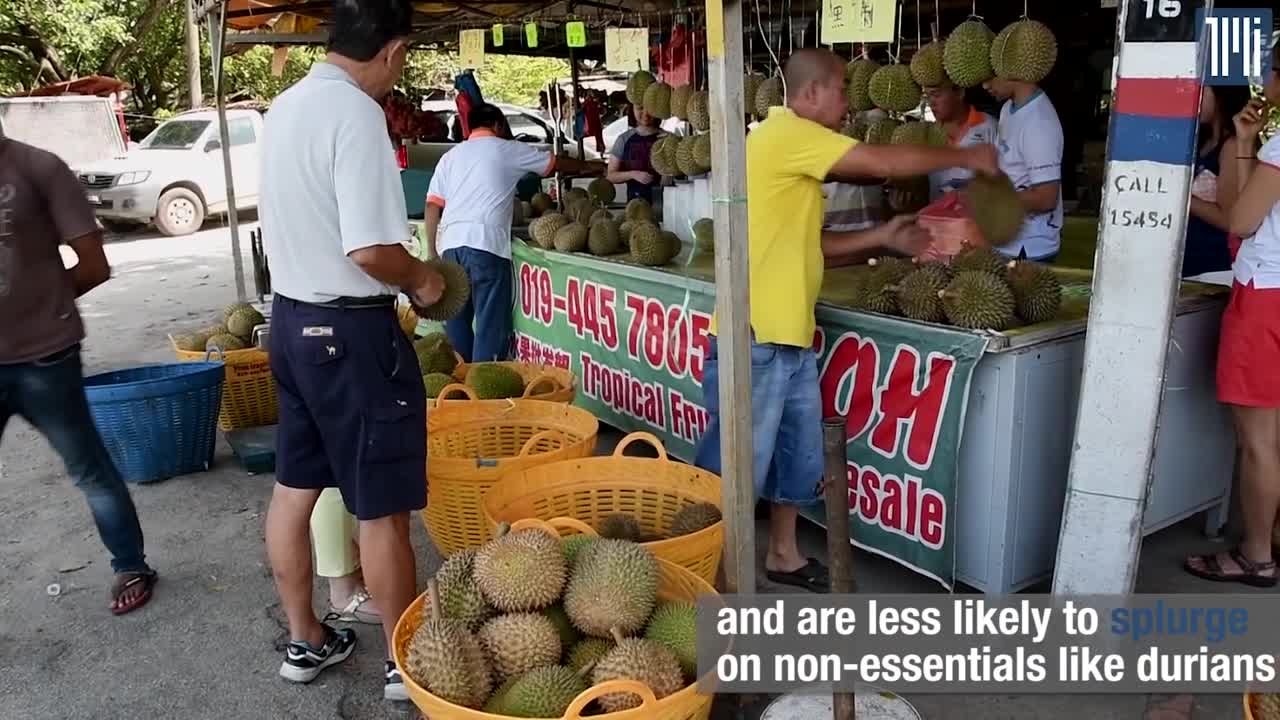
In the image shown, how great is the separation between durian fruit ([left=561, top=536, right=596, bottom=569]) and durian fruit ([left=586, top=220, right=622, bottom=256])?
2475mm

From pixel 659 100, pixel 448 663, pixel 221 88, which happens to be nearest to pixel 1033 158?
pixel 659 100

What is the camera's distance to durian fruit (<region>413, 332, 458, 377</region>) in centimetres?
437

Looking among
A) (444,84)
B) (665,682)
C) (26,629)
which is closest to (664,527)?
(665,682)

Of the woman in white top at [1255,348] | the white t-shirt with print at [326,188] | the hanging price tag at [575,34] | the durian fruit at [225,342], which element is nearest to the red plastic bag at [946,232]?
the woman in white top at [1255,348]

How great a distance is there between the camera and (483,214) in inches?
186

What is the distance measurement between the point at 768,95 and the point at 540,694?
3.11 meters

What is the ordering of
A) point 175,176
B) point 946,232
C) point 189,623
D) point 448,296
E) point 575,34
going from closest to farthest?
point 448,296, point 189,623, point 946,232, point 575,34, point 175,176

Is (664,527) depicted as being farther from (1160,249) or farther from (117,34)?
(117,34)

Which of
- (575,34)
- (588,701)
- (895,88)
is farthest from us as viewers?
(575,34)

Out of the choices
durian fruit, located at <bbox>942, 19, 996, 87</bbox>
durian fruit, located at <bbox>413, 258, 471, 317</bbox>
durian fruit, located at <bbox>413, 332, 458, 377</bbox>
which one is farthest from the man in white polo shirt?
durian fruit, located at <bbox>942, 19, 996, 87</bbox>

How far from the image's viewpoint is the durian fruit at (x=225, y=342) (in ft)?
15.7

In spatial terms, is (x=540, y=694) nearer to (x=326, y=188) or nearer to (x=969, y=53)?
(x=326, y=188)

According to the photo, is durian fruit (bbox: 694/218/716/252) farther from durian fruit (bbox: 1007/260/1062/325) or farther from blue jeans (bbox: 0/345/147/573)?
blue jeans (bbox: 0/345/147/573)

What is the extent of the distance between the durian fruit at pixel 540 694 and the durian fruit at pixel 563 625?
0.50 ft
